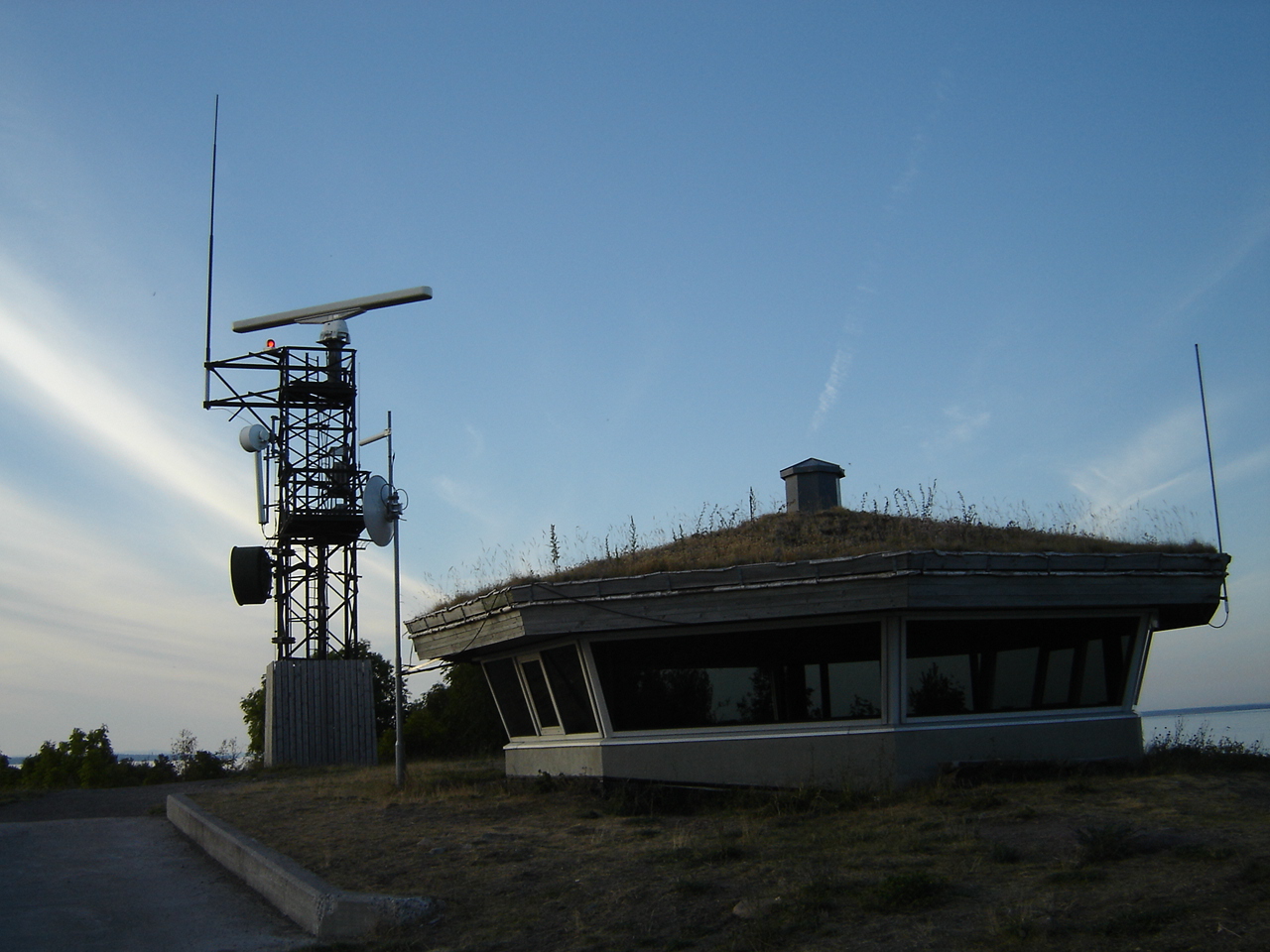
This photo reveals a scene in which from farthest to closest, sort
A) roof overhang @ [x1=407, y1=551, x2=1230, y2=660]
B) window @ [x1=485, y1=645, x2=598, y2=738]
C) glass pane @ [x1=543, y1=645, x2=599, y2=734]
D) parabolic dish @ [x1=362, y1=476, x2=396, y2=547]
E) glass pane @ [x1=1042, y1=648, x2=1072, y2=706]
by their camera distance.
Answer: parabolic dish @ [x1=362, y1=476, x2=396, y2=547] → window @ [x1=485, y1=645, x2=598, y2=738] → glass pane @ [x1=543, y1=645, x2=599, y2=734] → glass pane @ [x1=1042, y1=648, x2=1072, y2=706] → roof overhang @ [x1=407, y1=551, x2=1230, y2=660]

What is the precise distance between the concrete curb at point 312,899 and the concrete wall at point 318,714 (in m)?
17.7

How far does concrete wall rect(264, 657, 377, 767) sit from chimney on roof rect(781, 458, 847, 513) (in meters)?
15.9

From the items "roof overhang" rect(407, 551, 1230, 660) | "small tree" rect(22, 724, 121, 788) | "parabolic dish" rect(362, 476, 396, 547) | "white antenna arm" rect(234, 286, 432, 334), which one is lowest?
"small tree" rect(22, 724, 121, 788)

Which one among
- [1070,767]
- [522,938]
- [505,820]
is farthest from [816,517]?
[522,938]

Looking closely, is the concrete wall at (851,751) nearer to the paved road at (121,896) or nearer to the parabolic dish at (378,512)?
the parabolic dish at (378,512)

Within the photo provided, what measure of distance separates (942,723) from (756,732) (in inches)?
102

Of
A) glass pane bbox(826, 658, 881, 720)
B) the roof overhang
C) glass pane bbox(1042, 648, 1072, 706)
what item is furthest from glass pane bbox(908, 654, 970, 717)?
glass pane bbox(1042, 648, 1072, 706)

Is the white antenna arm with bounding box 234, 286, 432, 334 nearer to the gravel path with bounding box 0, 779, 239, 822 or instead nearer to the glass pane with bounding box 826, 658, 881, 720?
the gravel path with bounding box 0, 779, 239, 822

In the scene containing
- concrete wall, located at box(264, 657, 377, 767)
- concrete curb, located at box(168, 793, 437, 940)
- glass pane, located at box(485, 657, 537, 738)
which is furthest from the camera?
concrete wall, located at box(264, 657, 377, 767)

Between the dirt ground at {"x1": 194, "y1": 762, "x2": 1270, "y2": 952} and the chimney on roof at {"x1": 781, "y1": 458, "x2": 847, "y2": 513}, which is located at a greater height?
the chimney on roof at {"x1": 781, "y1": 458, "x2": 847, "y2": 513}

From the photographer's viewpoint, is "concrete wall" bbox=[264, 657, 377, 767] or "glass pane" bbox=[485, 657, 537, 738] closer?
"glass pane" bbox=[485, 657, 537, 738]

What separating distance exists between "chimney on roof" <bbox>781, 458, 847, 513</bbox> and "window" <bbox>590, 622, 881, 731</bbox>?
202 inches

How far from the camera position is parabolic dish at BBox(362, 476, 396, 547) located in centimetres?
1867

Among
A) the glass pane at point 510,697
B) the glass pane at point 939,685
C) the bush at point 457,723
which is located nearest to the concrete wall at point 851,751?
the glass pane at point 939,685
